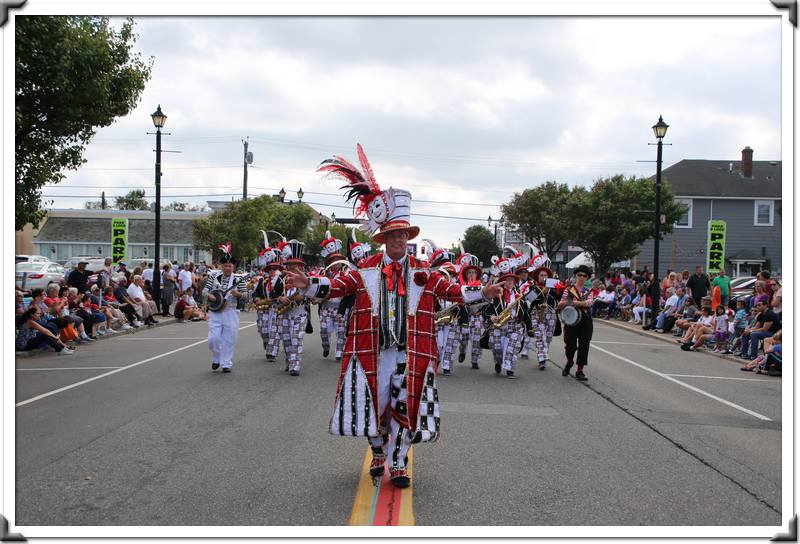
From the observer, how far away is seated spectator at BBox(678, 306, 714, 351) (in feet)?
57.7

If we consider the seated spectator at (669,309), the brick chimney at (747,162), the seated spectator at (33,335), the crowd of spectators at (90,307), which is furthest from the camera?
the brick chimney at (747,162)

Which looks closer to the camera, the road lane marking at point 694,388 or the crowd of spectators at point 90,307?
the road lane marking at point 694,388

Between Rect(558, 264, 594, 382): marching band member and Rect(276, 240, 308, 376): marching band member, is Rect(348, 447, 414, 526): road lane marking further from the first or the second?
Rect(558, 264, 594, 382): marching band member

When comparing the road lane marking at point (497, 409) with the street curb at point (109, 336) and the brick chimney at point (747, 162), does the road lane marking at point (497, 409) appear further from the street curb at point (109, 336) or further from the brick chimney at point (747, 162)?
the brick chimney at point (747, 162)

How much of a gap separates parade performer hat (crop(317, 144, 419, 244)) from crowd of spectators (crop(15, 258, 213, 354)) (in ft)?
34.0

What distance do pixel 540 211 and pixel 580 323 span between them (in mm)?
37627

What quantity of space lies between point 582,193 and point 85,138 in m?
31.8

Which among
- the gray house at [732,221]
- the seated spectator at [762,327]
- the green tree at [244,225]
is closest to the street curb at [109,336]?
the seated spectator at [762,327]

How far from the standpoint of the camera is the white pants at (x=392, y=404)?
5.46 m

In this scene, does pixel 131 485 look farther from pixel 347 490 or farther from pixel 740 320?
pixel 740 320

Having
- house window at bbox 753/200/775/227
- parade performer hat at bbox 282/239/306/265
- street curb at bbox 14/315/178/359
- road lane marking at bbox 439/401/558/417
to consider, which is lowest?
street curb at bbox 14/315/178/359

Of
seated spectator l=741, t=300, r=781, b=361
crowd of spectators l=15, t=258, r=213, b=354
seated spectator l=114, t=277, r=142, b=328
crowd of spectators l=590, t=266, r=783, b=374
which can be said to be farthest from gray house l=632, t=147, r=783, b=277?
seated spectator l=114, t=277, r=142, b=328

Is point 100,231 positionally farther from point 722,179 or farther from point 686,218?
point 722,179

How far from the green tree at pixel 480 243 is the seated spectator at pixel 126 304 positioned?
210 ft
